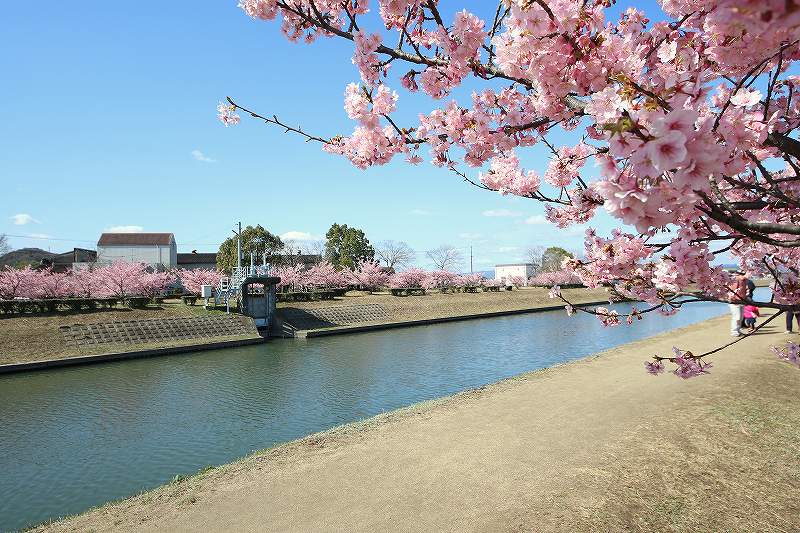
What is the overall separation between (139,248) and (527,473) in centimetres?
6648

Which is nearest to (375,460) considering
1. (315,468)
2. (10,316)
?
(315,468)

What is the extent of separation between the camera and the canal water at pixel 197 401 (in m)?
8.05

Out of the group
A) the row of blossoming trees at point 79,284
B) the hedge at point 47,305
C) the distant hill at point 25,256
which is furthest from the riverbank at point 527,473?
the distant hill at point 25,256

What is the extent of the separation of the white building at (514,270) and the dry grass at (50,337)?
7180 centimetres

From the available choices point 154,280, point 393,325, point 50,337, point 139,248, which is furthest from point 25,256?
point 393,325

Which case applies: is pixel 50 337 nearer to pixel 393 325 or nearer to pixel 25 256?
pixel 393 325

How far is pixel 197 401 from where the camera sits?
42.0ft

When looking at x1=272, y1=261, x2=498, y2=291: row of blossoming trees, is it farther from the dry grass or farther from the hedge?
the dry grass

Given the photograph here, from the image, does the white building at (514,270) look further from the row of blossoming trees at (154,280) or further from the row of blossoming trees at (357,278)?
the row of blossoming trees at (357,278)

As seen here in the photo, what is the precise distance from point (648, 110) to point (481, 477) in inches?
185

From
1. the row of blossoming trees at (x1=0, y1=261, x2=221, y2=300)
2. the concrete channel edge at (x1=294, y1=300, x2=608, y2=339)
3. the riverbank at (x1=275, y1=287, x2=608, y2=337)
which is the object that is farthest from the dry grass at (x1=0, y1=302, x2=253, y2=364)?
the row of blossoming trees at (x1=0, y1=261, x2=221, y2=300)

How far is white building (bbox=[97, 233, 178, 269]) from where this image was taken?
60.6 meters

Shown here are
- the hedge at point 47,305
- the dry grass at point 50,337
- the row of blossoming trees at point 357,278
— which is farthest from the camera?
the row of blossoming trees at point 357,278

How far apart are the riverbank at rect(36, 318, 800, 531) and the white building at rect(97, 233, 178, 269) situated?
59.2 meters
